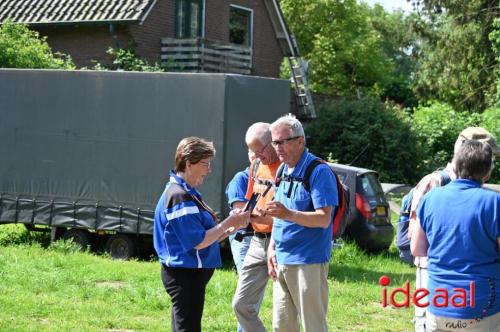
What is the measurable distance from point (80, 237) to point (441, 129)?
19780mm

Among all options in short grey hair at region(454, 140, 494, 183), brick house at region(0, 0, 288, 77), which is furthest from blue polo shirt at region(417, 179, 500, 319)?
brick house at region(0, 0, 288, 77)

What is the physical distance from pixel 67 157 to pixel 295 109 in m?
16.9

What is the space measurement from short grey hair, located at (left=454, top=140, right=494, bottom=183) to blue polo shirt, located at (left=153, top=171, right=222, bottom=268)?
5.77ft

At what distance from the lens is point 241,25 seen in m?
28.3

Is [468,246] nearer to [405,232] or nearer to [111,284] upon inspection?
[405,232]

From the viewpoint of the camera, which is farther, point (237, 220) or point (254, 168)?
point (254, 168)

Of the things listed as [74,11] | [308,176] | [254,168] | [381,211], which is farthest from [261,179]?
[74,11]

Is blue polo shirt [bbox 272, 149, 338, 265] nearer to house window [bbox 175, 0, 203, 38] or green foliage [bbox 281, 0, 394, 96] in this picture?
house window [bbox 175, 0, 203, 38]

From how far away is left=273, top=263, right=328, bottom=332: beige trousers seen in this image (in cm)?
567

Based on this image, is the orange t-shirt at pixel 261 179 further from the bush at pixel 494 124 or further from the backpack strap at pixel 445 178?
the bush at pixel 494 124

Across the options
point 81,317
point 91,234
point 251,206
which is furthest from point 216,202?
point 251,206

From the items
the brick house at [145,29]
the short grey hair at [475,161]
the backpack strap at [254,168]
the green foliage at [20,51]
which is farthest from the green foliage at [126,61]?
the short grey hair at [475,161]

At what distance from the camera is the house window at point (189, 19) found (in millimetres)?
25484

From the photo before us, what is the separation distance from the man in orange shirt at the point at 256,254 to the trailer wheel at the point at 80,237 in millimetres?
6534
